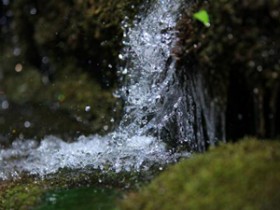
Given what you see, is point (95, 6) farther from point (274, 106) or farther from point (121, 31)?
point (274, 106)

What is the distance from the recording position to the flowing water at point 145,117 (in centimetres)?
366

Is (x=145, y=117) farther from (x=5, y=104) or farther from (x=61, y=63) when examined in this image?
(x=5, y=104)

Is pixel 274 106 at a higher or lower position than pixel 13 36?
lower

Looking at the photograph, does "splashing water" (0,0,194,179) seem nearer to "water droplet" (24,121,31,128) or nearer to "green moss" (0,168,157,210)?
"green moss" (0,168,157,210)

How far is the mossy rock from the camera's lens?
8.09ft

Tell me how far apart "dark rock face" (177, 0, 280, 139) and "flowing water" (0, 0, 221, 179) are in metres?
0.22

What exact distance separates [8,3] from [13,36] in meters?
0.35

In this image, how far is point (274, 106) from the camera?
2914mm

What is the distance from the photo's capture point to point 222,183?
8.26 feet

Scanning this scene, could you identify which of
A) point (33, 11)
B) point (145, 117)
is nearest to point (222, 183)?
point (145, 117)

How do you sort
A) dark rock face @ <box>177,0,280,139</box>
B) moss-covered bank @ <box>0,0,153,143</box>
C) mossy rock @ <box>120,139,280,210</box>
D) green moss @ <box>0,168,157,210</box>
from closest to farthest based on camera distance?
mossy rock @ <box>120,139,280,210</box> → dark rock face @ <box>177,0,280,139</box> → green moss @ <box>0,168,157,210</box> → moss-covered bank @ <box>0,0,153,143</box>

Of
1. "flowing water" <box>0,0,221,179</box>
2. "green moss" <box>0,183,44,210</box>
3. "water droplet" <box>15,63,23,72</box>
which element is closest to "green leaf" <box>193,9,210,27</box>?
"flowing water" <box>0,0,221,179</box>

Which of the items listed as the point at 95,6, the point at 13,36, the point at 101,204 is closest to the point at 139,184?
the point at 101,204

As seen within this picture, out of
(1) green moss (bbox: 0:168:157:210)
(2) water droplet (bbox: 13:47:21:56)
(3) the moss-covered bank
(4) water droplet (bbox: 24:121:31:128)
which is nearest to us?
(1) green moss (bbox: 0:168:157:210)
